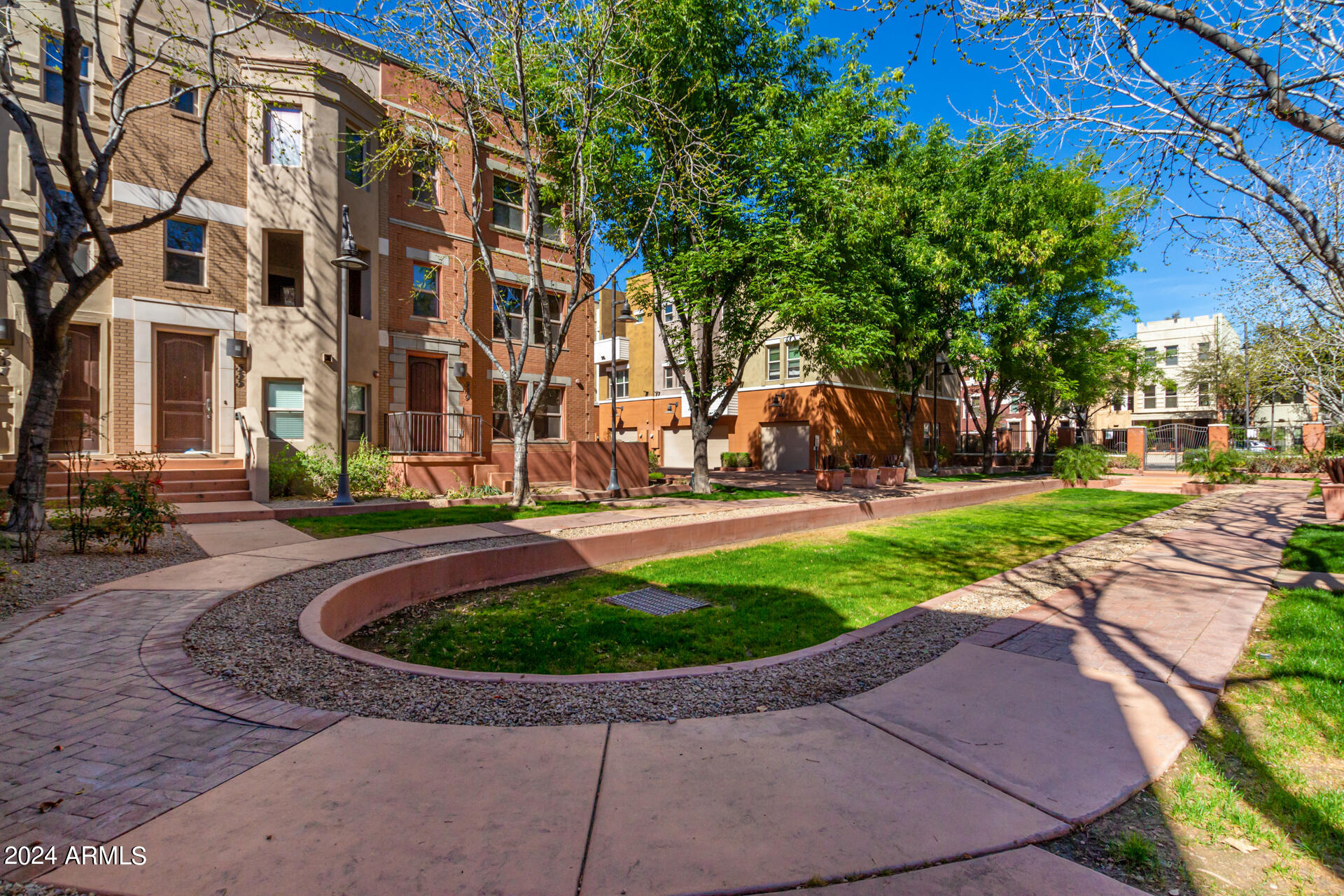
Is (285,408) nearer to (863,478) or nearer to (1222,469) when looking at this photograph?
(863,478)

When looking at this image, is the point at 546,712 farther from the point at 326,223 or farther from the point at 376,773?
the point at 326,223

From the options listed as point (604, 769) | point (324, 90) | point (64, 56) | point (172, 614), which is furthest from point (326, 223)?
point (604, 769)

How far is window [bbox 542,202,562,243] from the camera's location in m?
14.7

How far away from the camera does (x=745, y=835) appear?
8.22ft

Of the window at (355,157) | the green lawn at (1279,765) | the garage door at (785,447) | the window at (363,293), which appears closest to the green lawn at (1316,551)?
the green lawn at (1279,765)

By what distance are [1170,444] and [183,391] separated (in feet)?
148

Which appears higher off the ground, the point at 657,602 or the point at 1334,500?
the point at 1334,500

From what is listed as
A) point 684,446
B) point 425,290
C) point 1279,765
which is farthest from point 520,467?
point 684,446

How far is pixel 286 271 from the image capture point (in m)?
16.4

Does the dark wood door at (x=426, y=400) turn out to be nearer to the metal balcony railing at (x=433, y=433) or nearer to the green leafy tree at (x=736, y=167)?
the metal balcony railing at (x=433, y=433)

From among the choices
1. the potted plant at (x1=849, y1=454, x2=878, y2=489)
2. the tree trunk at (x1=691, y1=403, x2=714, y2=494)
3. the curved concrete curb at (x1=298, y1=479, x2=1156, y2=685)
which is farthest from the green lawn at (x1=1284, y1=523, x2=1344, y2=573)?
→ the tree trunk at (x1=691, y1=403, x2=714, y2=494)

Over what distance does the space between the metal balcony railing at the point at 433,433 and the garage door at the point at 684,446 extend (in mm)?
19536

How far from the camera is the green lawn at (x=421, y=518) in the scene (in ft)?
34.4

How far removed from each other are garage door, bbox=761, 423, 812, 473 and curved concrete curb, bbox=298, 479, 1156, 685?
21922mm
